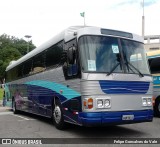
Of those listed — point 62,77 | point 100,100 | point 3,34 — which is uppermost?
point 3,34

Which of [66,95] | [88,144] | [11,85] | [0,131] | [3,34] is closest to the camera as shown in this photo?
[88,144]

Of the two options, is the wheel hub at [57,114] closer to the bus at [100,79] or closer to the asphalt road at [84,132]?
the bus at [100,79]

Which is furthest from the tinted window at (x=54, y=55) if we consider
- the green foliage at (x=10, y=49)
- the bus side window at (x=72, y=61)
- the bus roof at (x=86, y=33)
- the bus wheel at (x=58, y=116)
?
the green foliage at (x=10, y=49)

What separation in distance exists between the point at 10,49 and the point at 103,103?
282 feet

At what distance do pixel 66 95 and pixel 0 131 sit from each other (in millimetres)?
2732

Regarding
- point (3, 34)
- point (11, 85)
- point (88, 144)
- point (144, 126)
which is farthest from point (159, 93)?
point (3, 34)

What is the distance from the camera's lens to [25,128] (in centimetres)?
1132

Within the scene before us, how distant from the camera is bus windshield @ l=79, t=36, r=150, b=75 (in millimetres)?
8781

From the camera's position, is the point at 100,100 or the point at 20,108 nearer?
the point at 100,100

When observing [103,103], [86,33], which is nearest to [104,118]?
[103,103]

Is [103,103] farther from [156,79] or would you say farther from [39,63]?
[156,79]

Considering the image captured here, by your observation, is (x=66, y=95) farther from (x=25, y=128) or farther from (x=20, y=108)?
(x=20, y=108)

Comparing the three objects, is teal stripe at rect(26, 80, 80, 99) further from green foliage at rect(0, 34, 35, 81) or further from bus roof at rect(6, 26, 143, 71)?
green foliage at rect(0, 34, 35, 81)

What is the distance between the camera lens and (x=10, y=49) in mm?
91688
